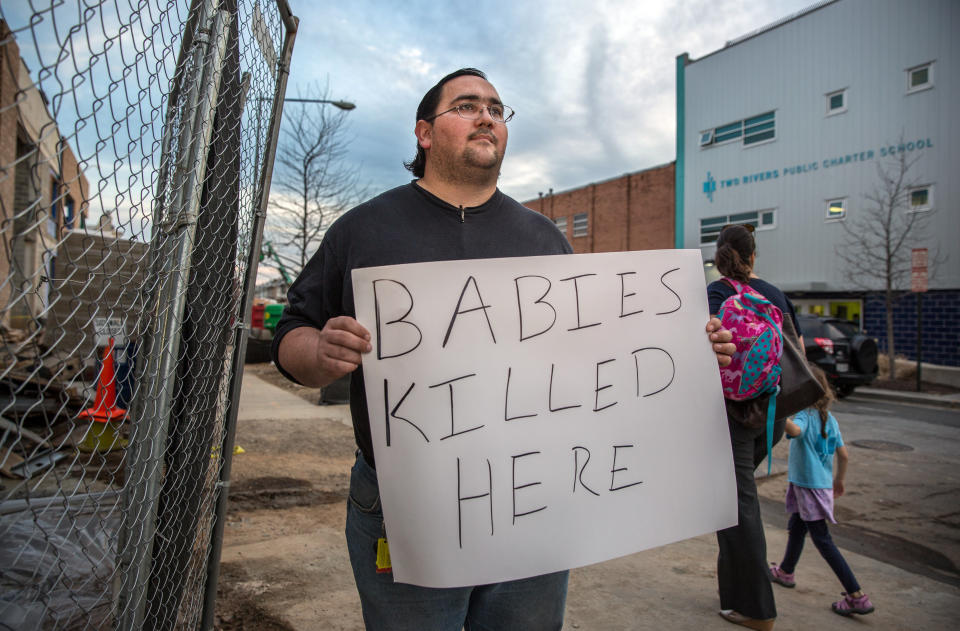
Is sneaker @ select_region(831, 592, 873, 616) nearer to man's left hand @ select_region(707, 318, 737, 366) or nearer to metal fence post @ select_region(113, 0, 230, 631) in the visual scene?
man's left hand @ select_region(707, 318, 737, 366)

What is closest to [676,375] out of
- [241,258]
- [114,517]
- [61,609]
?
[241,258]

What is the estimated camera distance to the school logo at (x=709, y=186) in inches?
860

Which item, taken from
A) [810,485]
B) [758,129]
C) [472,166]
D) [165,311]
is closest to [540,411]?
[472,166]

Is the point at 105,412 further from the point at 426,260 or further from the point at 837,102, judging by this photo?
the point at 837,102

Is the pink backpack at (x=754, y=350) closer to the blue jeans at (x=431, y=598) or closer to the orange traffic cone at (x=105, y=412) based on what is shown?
the blue jeans at (x=431, y=598)

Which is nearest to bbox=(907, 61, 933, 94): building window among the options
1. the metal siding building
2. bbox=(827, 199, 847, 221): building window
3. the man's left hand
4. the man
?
the metal siding building

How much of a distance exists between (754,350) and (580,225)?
94.9ft

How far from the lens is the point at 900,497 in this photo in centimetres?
511

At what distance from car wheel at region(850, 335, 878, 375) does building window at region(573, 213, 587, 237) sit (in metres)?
19.7

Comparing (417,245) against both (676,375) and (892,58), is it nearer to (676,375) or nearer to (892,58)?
(676,375)

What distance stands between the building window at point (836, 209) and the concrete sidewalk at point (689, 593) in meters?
17.2

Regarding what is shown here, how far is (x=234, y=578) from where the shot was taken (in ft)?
10.2

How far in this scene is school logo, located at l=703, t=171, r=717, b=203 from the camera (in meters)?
21.8

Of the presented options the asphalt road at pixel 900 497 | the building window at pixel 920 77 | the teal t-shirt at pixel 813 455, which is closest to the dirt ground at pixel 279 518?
the teal t-shirt at pixel 813 455
